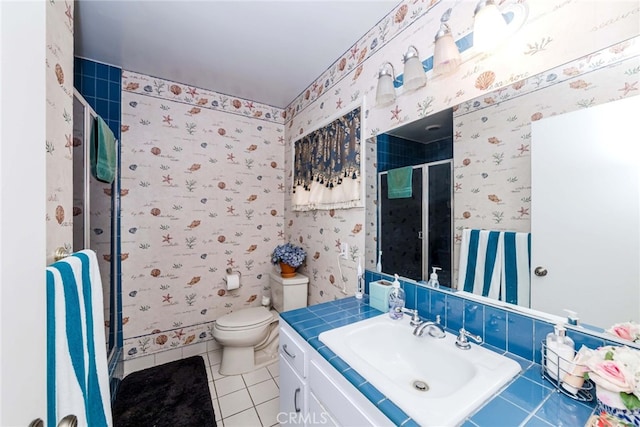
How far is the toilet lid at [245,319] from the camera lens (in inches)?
76.2

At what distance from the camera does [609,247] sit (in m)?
0.72

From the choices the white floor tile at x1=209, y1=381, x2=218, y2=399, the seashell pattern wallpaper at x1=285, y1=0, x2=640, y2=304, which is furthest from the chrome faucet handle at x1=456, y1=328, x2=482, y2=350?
the white floor tile at x1=209, y1=381, x2=218, y2=399

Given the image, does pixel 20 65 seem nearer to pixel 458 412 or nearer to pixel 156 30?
pixel 458 412

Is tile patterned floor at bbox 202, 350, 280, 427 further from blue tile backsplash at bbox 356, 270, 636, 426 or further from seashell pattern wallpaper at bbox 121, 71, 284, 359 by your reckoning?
blue tile backsplash at bbox 356, 270, 636, 426

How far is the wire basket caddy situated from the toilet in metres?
1.67

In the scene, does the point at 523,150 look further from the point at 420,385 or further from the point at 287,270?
the point at 287,270

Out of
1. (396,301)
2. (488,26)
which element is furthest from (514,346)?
(488,26)

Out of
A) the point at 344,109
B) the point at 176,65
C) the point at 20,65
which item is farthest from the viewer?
the point at 176,65

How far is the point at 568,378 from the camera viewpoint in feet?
2.25

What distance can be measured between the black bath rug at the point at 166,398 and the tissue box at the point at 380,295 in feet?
4.02

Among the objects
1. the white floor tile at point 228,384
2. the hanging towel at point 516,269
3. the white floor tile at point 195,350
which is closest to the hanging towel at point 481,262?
the hanging towel at point 516,269

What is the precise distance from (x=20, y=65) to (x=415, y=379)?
134 cm

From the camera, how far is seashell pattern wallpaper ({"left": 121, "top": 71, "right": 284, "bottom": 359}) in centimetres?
197

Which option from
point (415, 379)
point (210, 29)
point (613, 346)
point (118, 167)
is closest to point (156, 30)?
point (210, 29)
